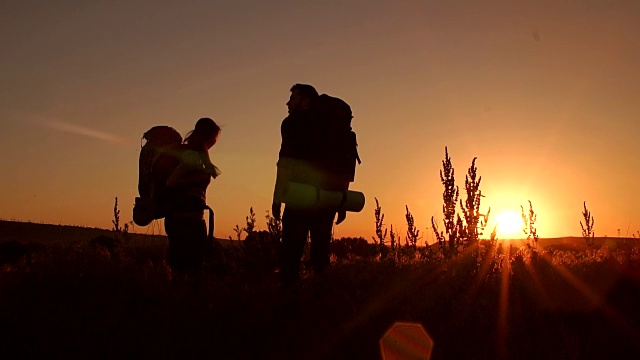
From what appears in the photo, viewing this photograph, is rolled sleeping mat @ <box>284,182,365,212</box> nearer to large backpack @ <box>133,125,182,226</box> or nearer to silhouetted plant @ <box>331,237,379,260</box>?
large backpack @ <box>133,125,182,226</box>

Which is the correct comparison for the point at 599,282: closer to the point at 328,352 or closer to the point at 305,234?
the point at 305,234

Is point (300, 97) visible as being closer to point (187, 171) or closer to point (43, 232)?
point (187, 171)

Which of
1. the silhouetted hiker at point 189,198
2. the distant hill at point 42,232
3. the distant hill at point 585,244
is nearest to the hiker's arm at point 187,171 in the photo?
the silhouetted hiker at point 189,198

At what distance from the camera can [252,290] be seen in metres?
5.02

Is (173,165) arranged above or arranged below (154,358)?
above

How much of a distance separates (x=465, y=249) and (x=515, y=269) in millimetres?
1831

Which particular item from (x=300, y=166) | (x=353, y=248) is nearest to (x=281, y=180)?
(x=300, y=166)

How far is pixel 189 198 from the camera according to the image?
6.15 m

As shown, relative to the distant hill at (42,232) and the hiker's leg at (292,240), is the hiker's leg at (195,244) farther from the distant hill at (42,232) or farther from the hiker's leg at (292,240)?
the distant hill at (42,232)

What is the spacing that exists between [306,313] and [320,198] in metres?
1.81

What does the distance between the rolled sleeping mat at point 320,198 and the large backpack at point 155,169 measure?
142cm

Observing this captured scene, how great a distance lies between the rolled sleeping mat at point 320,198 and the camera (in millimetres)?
5828

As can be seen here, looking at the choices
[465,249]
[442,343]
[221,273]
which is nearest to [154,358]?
[442,343]

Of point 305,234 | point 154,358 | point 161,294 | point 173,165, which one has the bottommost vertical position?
point 154,358
